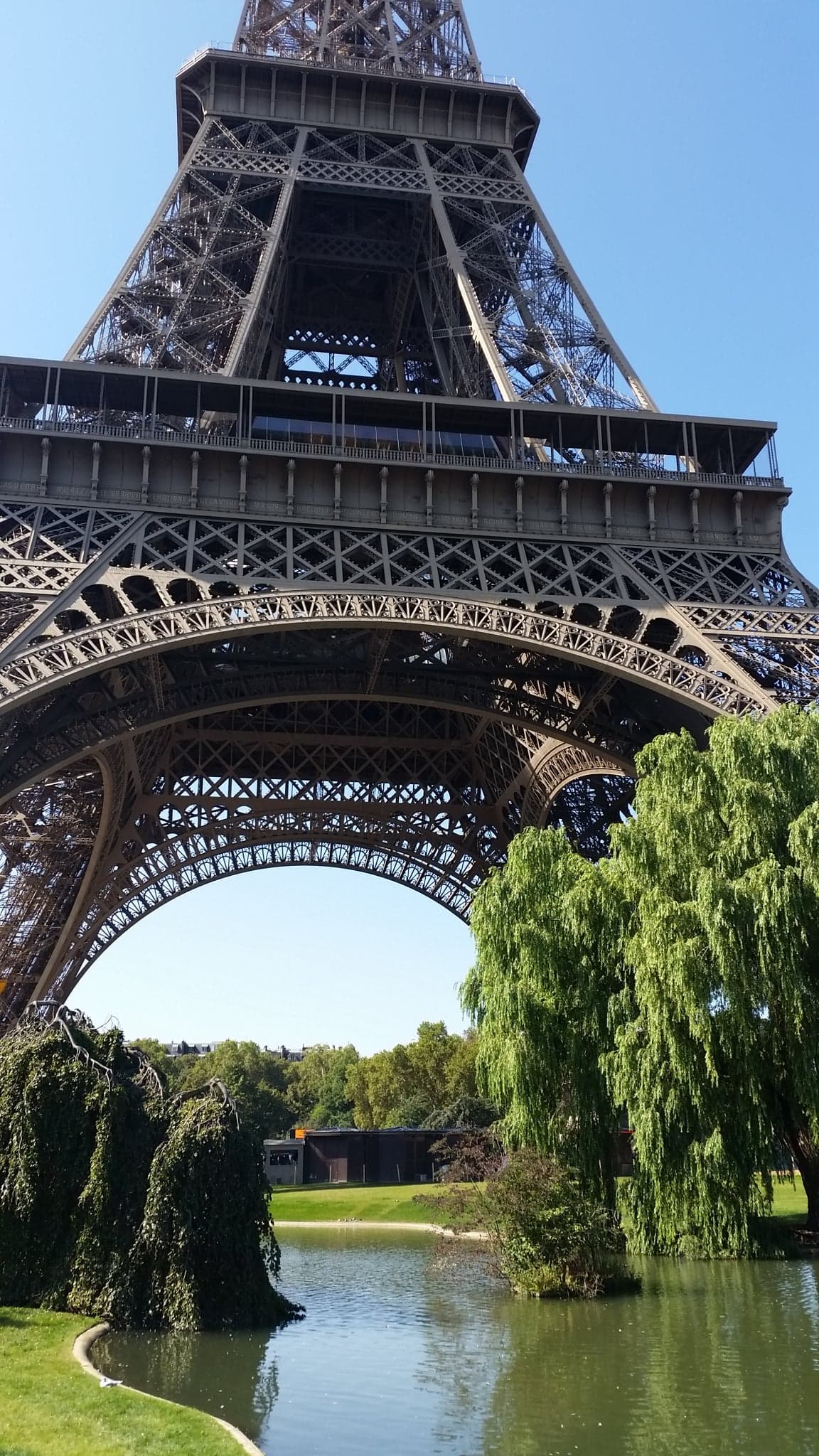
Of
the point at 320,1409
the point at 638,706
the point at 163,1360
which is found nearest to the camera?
the point at 320,1409

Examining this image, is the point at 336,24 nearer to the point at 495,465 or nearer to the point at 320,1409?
the point at 495,465

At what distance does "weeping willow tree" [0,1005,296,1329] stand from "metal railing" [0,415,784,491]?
1524 centimetres

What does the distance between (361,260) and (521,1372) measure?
118ft

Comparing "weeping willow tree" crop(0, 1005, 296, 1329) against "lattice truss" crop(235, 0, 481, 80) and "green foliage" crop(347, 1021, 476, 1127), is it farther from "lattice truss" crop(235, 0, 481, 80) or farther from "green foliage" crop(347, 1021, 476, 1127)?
"green foliage" crop(347, 1021, 476, 1127)

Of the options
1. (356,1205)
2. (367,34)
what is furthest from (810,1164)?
(367,34)

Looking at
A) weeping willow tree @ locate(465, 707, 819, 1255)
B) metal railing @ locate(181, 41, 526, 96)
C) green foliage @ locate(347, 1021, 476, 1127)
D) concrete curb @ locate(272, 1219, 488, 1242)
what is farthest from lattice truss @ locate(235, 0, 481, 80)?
green foliage @ locate(347, 1021, 476, 1127)

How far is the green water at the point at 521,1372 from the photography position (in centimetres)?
914

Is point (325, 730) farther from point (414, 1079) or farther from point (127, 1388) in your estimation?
point (414, 1079)

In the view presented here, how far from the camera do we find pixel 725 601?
25.6m

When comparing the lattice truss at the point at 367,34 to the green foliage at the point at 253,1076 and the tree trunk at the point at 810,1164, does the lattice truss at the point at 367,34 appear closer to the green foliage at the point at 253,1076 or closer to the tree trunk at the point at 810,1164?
the tree trunk at the point at 810,1164

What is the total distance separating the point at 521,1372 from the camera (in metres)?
11.4

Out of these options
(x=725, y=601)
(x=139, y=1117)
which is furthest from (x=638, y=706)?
(x=139, y=1117)

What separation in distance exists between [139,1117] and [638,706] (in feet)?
54.8

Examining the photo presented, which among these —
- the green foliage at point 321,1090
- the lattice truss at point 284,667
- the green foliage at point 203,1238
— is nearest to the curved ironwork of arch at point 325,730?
the lattice truss at point 284,667
